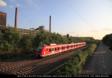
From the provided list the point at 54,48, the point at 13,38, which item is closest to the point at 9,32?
the point at 13,38

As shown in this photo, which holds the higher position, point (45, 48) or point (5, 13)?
point (5, 13)

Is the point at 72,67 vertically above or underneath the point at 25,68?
above

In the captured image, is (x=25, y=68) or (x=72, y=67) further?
(x=25, y=68)

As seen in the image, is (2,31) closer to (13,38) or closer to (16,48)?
(13,38)

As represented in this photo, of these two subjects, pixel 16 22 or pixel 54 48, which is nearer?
pixel 54 48

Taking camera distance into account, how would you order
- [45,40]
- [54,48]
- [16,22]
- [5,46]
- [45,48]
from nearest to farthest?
[45,48]
[5,46]
[54,48]
[45,40]
[16,22]

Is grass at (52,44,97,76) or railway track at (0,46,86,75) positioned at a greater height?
grass at (52,44,97,76)

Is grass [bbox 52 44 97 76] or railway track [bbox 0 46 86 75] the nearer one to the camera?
grass [bbox 52 44 97 76]

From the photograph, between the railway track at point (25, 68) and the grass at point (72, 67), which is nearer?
the grass at point (72, 67)

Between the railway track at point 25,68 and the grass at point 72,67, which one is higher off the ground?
the grass at point 72,67

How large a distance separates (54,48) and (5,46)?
9623 mm

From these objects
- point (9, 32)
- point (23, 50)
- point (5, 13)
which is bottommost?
point (23, 50)

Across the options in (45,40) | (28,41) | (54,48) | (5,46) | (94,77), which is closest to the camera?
(94,77)

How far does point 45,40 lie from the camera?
4903cm
